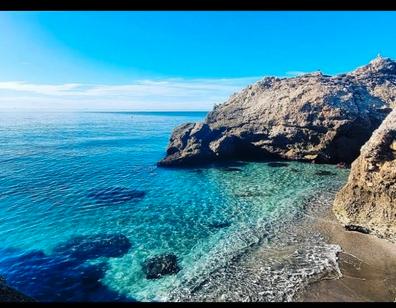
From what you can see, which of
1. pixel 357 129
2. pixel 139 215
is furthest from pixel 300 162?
pixel 139 215

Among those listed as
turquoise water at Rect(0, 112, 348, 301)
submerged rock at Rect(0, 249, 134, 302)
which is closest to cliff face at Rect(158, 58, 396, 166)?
turquoise water at Rect(0, 112, 348, 301)

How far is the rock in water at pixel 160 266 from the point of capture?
71.3 feet

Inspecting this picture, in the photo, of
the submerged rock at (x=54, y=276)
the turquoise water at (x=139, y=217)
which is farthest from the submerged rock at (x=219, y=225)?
the submerged rock at (x=54, y=276)

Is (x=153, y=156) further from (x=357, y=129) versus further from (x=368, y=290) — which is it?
(x=368, y=290)

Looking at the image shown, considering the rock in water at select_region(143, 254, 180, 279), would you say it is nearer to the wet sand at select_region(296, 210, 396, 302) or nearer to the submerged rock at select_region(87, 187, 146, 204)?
the wet sand at select_region(296, 210, 396, 302)

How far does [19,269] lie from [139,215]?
1169 centimetres

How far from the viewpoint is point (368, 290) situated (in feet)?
61.1

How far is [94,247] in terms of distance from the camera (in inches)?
1011

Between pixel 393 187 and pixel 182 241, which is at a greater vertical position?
pixel 393 187

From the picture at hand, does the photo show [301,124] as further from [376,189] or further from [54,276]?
[54,276]

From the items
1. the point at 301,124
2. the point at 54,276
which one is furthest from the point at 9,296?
the point at 301,124

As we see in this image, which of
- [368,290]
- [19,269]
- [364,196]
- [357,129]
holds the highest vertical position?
[357,129]

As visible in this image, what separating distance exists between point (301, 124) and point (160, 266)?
38757 mm

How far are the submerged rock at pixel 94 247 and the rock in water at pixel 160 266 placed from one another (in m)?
2.74
